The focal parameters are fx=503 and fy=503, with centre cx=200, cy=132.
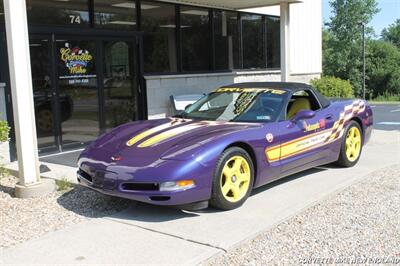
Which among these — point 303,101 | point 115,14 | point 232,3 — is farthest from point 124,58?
point 303,101

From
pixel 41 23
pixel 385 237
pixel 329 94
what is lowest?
pixel 385 237

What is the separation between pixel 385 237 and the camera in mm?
4430

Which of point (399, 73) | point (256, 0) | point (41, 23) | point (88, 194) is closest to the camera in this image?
point (88, 194)

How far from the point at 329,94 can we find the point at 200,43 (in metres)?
3.65

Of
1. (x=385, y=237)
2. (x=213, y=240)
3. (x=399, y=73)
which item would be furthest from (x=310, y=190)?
(x=399, y=73)

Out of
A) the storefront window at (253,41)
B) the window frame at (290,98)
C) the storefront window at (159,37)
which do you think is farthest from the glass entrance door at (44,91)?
the storefront window at (253,41)

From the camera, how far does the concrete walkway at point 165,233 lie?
158 inches

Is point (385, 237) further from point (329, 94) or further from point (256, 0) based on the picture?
point (329, 94)

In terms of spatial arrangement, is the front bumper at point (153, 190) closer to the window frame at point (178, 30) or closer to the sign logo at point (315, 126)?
the sign logo at point (315, 126)

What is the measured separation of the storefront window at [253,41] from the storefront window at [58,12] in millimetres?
5321

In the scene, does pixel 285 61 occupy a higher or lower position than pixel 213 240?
higher

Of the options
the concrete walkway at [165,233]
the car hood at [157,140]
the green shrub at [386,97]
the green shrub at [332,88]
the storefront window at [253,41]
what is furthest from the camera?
the green shrub at [386,97]

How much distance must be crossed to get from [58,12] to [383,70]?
34.1 m

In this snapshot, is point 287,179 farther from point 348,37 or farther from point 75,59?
point 348,37
